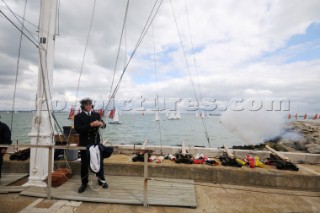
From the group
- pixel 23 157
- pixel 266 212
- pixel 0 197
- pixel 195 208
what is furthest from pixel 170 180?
pixel 23 157

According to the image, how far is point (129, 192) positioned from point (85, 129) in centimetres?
171

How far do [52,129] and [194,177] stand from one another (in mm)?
3964

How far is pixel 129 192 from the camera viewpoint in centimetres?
426

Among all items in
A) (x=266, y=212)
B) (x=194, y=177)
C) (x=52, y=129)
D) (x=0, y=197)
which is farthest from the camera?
(x=194, y=177)

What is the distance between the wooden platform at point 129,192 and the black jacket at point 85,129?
1.08 metres

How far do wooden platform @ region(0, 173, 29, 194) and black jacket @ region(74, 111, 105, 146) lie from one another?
5.79 ft

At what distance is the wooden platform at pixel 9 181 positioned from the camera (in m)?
4.22

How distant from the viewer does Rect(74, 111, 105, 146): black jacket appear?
4.19 metres

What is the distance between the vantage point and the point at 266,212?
3.65m

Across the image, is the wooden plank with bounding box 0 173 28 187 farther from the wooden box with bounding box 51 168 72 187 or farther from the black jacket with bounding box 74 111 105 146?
the black jacket with bounding box 74 111 105 146

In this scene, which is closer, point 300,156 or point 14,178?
point 14,178

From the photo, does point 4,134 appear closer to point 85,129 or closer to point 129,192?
point 85,129

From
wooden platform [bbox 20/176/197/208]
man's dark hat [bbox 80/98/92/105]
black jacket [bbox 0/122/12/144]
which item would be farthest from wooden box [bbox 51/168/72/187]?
man's dark hat [bbox 80/98/92/105]

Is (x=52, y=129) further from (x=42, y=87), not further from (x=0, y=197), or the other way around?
(x=0, y=197)
